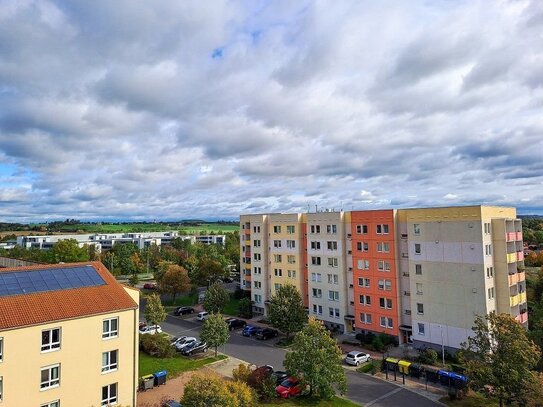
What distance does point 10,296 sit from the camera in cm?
2577

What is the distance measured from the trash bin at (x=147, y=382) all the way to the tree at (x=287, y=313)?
18.9 meters

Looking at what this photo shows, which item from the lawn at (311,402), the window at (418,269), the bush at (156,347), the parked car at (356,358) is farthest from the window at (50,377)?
the window at (418,269)

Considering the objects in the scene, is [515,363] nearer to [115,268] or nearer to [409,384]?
[409,384]

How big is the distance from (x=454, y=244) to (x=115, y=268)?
303 ft

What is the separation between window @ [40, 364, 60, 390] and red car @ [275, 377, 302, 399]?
17.9m

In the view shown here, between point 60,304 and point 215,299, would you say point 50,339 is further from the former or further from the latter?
point 215,299

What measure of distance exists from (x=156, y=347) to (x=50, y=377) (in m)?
19.1

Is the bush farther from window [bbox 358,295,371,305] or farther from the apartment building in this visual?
window [bbox 358,295,371,305]

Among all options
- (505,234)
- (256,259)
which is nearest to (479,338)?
(505,234)

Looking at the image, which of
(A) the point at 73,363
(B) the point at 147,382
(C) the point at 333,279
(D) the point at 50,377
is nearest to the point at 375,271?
(C) the point at 333,279

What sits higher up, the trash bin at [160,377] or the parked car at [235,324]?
the trash bin at [160,377]

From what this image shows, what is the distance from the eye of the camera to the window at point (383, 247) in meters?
50.3

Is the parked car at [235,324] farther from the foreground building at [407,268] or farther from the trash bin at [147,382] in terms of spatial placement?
the trash bin at [147,382]

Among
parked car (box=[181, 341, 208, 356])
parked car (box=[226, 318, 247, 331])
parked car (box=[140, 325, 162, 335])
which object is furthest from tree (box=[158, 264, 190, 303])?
parked car (box=[181, 341, 208, 356])
